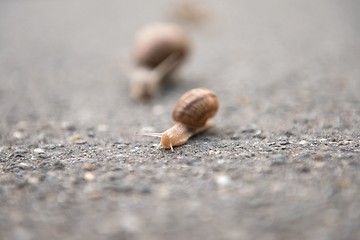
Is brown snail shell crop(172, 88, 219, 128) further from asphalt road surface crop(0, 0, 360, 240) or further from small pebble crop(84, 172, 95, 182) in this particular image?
small pebble crop(84, 172, 95, 182)

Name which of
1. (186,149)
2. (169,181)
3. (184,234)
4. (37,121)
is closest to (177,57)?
(37,121)

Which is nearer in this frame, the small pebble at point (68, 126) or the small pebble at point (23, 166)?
the small pebble at point (23, 166)

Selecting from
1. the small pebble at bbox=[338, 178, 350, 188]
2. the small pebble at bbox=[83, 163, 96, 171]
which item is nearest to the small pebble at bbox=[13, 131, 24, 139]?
the small pebble at bbox=[83, 163, 96, 171]

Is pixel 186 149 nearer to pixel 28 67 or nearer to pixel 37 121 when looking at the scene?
pixel 37 121

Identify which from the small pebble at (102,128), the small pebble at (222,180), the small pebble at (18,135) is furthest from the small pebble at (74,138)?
the small pebble at (222,180)

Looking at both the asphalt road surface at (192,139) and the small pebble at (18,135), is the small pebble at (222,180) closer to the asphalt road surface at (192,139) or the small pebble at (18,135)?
the asphalt road surface at (192,139)

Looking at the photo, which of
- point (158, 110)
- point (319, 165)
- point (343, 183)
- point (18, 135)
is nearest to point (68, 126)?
point (18, 135)
